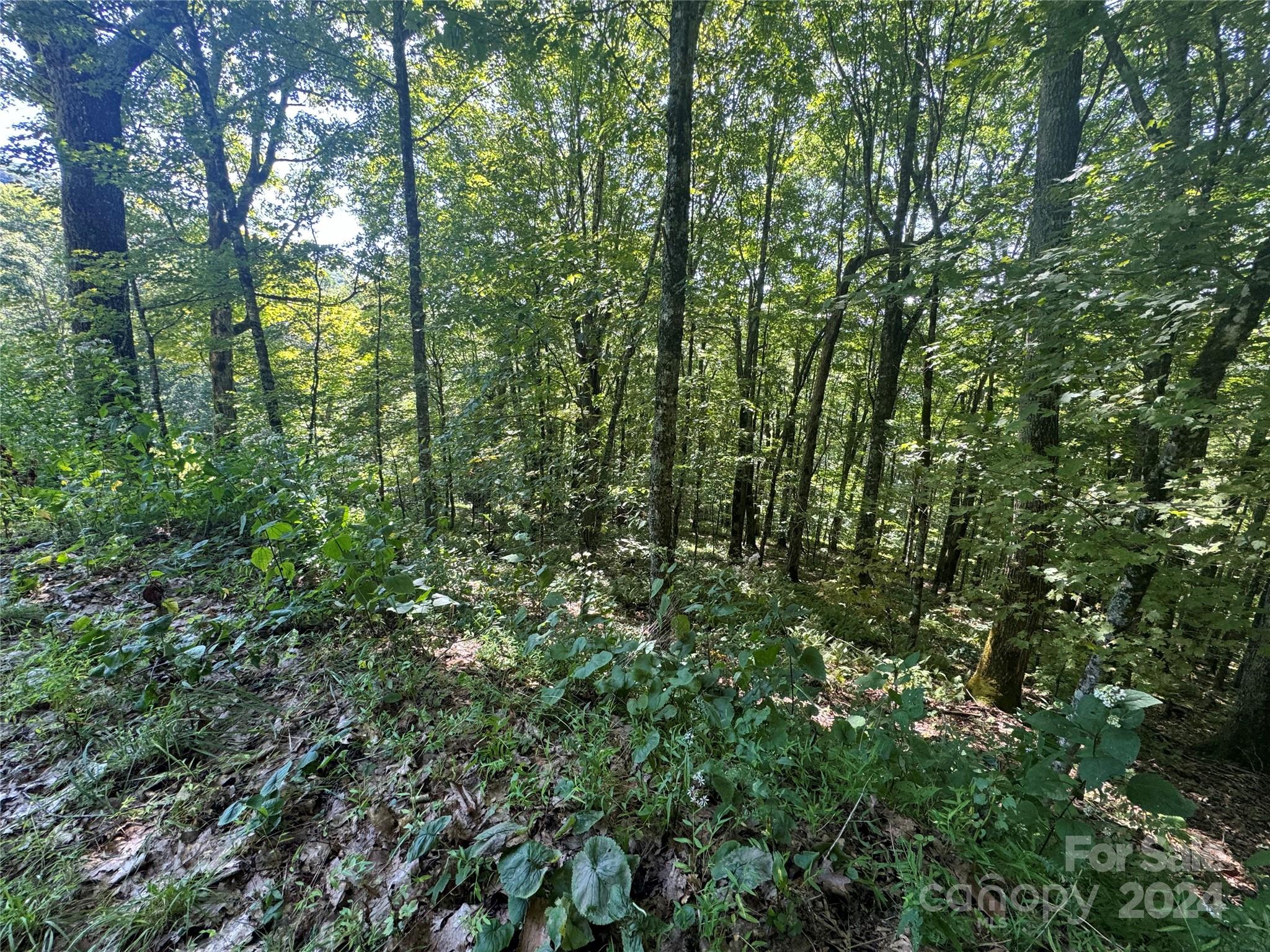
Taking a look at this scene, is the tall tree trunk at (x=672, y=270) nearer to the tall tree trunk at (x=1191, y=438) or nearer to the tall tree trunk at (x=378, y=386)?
the tall tree trunk at (x=1191, y=438)

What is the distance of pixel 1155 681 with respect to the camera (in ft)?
12.2

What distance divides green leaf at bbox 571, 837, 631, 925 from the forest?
1 cm

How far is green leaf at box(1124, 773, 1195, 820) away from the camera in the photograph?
4.60 feet

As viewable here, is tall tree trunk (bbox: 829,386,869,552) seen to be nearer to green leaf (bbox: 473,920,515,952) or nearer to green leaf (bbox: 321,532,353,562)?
green leaf (bbox: 321,532,353,562)

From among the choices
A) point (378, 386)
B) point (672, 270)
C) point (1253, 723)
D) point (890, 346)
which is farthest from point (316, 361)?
point (1253, 723)

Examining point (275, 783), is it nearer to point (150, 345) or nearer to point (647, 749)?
point (647, 749)

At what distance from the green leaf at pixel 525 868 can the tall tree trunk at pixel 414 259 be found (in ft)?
19.4

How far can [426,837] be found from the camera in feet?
5.38

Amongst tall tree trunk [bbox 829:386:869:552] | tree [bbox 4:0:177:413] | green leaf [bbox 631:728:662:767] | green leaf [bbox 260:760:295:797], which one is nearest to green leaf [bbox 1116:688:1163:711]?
green leaf [bbox 631:728:662:767]

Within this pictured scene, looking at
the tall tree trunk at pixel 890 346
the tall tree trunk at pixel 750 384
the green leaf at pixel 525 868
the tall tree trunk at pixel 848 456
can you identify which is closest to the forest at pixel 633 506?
the green leaf at pixel 525 868

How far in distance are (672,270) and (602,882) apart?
437 centimetres

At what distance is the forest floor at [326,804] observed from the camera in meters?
1.46

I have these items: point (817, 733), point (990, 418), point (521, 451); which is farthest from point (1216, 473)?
point (521, 451)

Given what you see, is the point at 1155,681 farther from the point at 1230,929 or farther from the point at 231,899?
the point at 231,899
